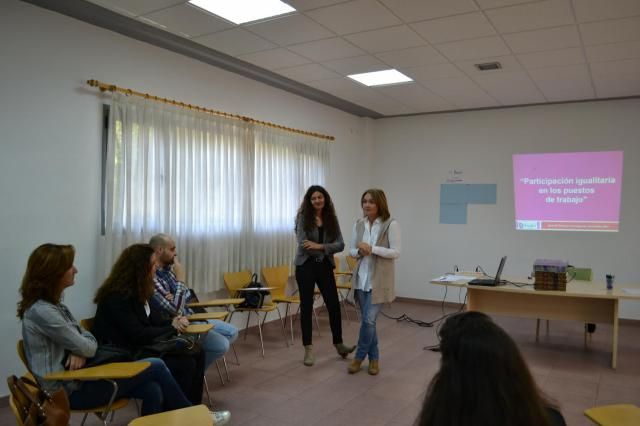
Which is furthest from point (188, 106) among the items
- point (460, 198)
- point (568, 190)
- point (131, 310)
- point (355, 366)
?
point (568, 190)

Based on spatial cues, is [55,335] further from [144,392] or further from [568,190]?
→ [568,190]

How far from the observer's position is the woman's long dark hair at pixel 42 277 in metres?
2.47

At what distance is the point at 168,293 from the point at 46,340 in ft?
3.75

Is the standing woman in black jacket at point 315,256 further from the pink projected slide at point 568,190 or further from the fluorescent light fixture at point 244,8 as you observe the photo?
the pink projected slide at point 568,190

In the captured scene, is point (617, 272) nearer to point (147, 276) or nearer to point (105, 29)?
point (147, 276)

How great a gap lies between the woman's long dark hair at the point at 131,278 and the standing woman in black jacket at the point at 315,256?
176 cm

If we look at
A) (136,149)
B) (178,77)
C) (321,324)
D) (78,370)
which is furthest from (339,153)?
(78,370)

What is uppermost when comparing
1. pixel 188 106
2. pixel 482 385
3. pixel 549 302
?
pixel 188 106

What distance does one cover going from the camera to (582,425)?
3.26 meters

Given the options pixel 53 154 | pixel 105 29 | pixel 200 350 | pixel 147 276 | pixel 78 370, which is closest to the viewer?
pixel 78 370

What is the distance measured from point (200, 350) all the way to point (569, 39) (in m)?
3.86

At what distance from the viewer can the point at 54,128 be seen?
386 centimetres

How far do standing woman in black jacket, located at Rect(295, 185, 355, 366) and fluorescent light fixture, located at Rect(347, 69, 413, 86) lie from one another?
5.60 ft

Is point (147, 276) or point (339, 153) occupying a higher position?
point (339, 153)
